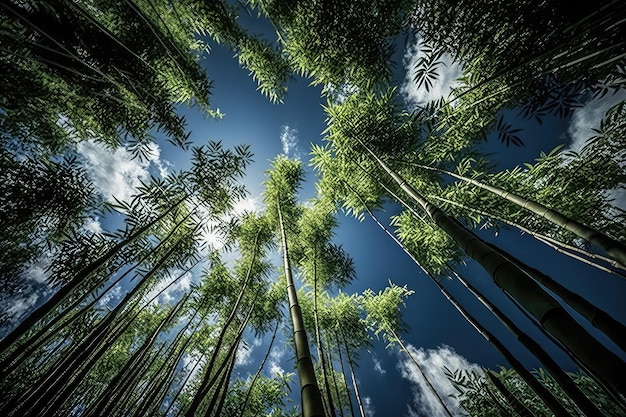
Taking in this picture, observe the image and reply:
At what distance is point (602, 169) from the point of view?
3135mm

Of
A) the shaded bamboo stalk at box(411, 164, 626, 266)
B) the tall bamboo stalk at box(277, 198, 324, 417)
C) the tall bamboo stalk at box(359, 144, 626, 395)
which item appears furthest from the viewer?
the shaded bamboo stalk at box(411, 164, 626, 266)

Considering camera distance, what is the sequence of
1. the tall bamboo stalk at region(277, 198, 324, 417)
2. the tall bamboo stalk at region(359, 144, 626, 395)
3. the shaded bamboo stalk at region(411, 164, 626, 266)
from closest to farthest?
the tall bamboo stalk at region(359, 144, 626, 395) → the tall bamboo stalk at region(277, 198, 324, 417) → the shaded bamboo stalk at region(411, 164, 626, 266)

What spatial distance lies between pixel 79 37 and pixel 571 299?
4.91 metres

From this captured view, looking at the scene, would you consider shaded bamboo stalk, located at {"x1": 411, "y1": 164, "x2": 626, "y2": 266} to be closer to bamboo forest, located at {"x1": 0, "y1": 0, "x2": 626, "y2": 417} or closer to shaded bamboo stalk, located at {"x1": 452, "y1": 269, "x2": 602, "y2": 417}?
Answer: bamboo forest, located at {"x1": 0, "y1": 0, "x2": 626, "y2": 417}

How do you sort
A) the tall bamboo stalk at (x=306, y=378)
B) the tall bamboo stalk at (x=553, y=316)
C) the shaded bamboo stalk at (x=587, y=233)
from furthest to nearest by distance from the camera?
the shaded bamboo stalk at (x=587, y=233) → the tall bamboo stalk at (x=306, y=378) → the tall bamboo stalk at (x=553, y=316)

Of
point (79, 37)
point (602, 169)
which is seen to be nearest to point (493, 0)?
point (602, 169)

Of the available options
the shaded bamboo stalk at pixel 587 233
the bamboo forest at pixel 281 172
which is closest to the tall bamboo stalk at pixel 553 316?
the bamboo forest at pixel 281 172

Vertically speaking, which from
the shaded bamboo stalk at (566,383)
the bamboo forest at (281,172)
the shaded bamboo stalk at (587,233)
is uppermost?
the bamboo forest at (281,172)

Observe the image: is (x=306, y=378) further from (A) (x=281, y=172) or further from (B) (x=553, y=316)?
(A) (x=281, y=172)

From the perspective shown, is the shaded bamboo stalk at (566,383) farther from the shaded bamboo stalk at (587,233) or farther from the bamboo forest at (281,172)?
the shaded bamboo stalk at (587,233)

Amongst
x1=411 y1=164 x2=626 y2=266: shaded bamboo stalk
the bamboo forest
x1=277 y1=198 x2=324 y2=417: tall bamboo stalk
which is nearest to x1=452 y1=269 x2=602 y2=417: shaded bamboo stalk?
the bamboo forest

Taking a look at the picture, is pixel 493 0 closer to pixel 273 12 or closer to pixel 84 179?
pixel 273 12

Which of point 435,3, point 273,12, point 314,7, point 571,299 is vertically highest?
point 273,12

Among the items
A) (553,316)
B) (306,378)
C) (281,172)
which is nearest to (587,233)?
(553,316)
